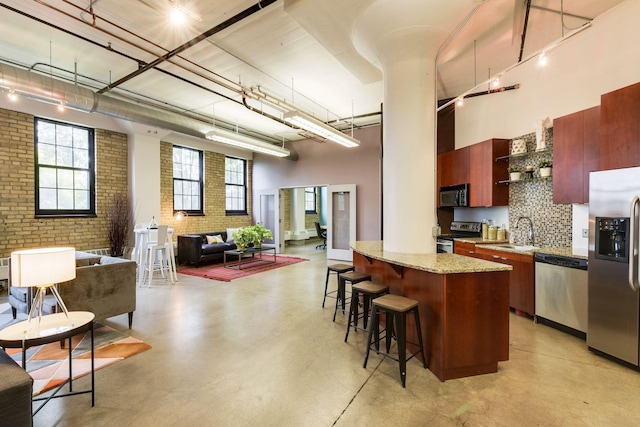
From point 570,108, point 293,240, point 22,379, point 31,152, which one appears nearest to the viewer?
point 22,379

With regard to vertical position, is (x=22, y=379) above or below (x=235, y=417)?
above

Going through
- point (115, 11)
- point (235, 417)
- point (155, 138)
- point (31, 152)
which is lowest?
point (235, 417)

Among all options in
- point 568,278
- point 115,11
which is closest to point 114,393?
point 115,11

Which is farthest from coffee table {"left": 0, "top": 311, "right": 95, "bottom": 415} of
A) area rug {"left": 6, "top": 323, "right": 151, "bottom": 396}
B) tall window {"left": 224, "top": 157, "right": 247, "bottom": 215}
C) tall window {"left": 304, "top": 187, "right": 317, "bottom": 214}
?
tall window {"left": 304, "top": 187, "right": 317, "bottom": 214}

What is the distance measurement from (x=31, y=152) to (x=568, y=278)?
8.62 meters

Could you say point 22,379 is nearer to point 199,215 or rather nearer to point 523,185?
point 523,185

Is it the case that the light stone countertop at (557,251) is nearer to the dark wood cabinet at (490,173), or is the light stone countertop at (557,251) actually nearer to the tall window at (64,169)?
the dark wood cabinet at (490,173)

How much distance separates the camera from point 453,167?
17.1ft

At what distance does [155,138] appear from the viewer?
693cm

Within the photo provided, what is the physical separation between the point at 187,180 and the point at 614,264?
8.56 metres

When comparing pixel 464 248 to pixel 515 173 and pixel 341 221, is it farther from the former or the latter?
pixel 341 221

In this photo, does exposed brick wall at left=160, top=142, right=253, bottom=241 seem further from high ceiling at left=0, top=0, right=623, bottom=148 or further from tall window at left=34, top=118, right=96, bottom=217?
high ceiling at left=0, top=0, right=623, bottom=148

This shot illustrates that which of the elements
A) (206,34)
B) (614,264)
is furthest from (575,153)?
(206,34)

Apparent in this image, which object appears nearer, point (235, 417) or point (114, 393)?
point (235, 417)
